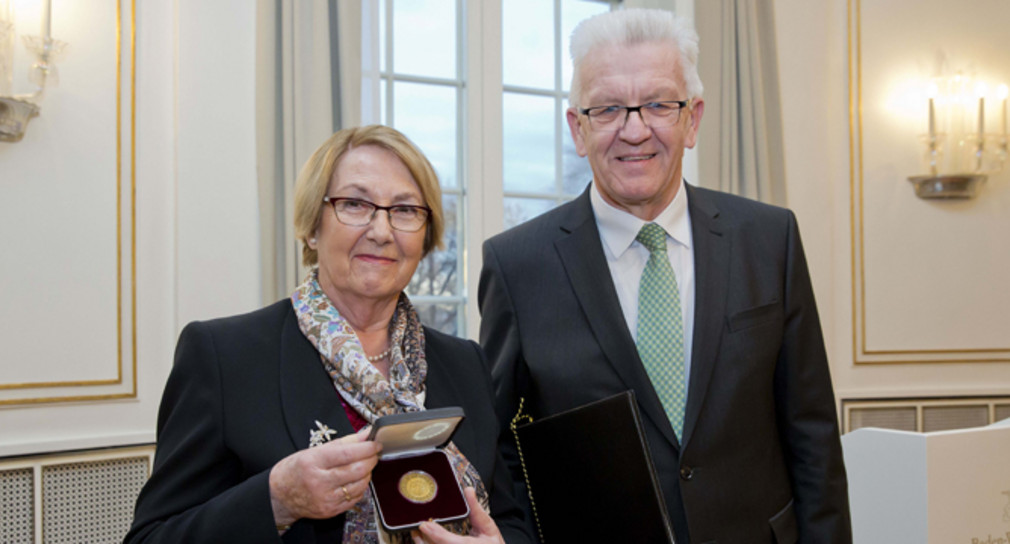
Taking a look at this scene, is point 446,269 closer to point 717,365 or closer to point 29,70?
point 29,70

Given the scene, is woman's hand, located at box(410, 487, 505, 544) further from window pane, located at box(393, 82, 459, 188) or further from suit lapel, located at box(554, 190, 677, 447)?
window pane, located at box(393, 82, 459, 188)

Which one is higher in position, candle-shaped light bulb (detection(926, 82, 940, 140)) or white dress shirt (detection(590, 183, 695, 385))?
candle-shaped light bulb (detection(926, 82, 940, 140))

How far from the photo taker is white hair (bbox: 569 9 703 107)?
1.77 meters

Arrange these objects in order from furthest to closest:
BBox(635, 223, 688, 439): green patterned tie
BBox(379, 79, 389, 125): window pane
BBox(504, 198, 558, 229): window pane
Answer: BBox(504, 198, 558, 229): window pane
BBox(379, 79, 389, 125): window pane
BBox(635, 223, 688, 439): green patterned tie

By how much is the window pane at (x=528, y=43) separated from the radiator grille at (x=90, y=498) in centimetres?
295

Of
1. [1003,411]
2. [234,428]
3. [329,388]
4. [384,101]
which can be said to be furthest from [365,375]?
[1003,411]

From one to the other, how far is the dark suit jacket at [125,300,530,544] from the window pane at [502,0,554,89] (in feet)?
11.8

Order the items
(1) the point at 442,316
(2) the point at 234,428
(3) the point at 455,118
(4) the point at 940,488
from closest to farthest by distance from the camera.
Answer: (2) the point at 234,428 → (4) the point at 940,488 → (1) the point at 442,316 → (3) the point at 455,118

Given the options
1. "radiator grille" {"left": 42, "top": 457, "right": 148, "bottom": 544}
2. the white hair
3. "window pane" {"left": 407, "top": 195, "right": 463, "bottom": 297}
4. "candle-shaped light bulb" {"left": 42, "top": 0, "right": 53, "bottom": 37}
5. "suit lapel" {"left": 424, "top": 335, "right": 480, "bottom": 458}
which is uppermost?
"candle-shaped light bulb" {"left": 42, "top": 0, "right": 53, "bottom": 37}

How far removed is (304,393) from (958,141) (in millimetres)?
4851

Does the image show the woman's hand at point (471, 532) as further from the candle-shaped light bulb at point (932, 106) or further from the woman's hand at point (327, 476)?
the candle-shaped light bulb at point (932, 106)

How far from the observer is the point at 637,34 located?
1770 mm

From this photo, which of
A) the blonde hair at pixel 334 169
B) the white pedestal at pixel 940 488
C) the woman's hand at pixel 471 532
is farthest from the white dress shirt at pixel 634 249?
the white pedestal at pixel 940 488

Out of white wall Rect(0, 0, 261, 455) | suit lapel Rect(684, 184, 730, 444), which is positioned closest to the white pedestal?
suit lapel Rect(684, 184, 730, 444)
